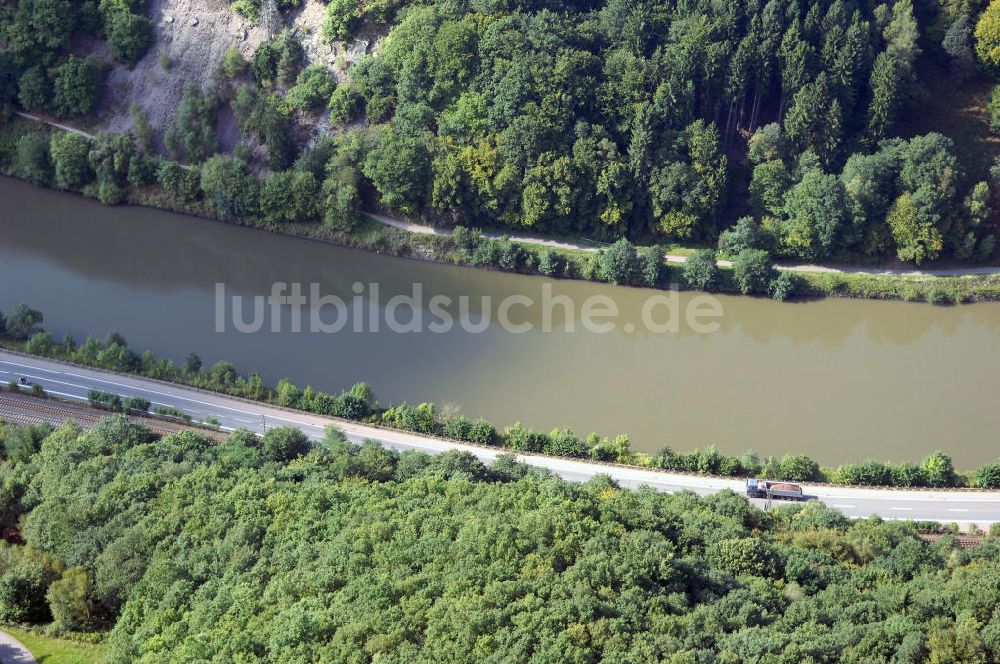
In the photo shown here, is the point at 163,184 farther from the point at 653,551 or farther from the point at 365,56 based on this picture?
the point at 653,551

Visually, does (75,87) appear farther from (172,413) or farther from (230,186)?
(172,413)

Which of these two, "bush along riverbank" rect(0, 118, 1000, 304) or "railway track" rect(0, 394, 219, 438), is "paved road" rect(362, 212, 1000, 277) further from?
"railway track" rect(0, 394, 219, 438)

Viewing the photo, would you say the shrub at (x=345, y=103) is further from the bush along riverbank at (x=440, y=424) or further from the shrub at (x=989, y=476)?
the shrub at (x=989, y=476)

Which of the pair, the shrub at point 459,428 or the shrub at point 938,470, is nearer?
the shrub at point 938,470

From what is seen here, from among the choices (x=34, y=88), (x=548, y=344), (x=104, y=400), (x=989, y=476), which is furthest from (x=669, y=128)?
(x=34, y=88)

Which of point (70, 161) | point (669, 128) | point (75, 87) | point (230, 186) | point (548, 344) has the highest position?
point (75, 87)

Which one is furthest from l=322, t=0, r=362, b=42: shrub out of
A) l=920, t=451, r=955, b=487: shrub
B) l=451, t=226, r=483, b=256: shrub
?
l=920, t=451, r=955, b=487: shrub

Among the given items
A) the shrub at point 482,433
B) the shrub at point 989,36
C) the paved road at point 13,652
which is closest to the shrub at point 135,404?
the shrub at point 482,433
